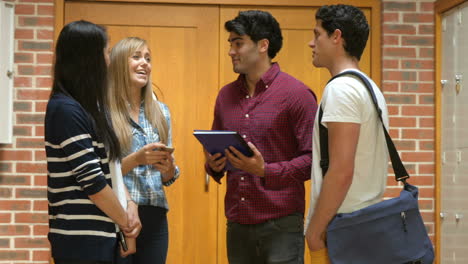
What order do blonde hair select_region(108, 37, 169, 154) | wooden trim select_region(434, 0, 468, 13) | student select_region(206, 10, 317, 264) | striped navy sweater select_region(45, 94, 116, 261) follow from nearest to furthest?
striped navy sweater select_region(45, 94, 116, 261) < student select_region(206, 10, 317, 264) < blonde hair select_region(108, 37, 169, 154) < wooden trim select_region(434, 0, 468, 13)

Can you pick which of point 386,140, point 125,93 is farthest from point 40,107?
point 386,140

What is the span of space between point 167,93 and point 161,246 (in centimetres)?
162

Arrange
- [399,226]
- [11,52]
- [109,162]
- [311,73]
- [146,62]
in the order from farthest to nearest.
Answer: [311,73]
[11,52]
[146,62]
[109,162]
[399,226]

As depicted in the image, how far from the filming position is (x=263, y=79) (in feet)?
9.82

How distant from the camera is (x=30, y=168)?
4.19m

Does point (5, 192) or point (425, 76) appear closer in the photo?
point (5, 192)

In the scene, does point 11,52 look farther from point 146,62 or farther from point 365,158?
point 365,158

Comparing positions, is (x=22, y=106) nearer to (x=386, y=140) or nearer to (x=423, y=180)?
(x=423, y=180)

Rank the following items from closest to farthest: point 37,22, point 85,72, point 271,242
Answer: point 85,72, point 271,242, point 37,22

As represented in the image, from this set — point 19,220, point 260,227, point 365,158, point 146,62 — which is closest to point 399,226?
point 365,158

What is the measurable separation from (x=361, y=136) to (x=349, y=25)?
0.41 metres

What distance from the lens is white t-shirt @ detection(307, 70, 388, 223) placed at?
2.18 metres

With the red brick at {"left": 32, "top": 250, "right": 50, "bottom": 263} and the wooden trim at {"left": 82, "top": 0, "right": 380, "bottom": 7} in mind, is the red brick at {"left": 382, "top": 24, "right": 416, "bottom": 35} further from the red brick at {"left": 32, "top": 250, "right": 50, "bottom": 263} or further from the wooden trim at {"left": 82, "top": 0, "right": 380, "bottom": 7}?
the red brick at {"left": 32, "top": 250, "right": 50, "bottom": 263}

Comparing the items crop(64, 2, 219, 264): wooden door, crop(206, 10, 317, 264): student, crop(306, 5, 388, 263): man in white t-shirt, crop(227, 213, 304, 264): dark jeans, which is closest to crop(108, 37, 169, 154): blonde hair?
crop(206, 10, 317, 264): student
